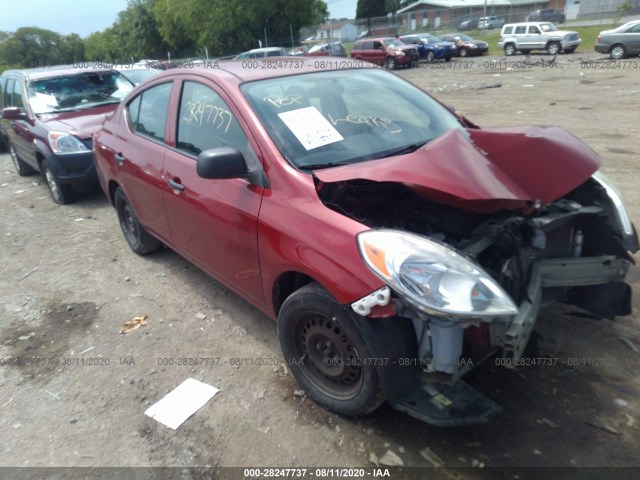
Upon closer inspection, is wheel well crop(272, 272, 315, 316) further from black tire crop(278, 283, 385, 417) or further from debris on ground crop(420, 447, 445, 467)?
debris on ground crop(420, 447, 445, 467)

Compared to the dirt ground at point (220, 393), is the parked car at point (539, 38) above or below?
above

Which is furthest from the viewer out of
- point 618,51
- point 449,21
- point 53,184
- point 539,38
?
point 449,21

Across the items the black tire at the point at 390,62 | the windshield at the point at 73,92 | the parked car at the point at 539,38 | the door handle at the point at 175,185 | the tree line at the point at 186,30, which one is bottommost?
the door handle at the point at 175,185

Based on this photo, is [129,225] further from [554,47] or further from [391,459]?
[554,47]

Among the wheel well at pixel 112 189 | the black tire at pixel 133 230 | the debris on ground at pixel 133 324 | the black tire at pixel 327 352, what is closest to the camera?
the black tire at pixel 327 352

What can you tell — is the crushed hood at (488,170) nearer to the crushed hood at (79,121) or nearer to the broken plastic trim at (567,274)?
the broken plastic trim at (567,274)

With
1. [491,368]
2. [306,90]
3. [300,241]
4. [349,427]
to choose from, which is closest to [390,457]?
[349,427]

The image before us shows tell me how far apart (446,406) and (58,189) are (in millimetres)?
6347

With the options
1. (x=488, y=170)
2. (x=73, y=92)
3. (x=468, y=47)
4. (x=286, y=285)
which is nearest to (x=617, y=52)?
(x=468, y=47)

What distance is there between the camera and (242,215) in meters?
2.81

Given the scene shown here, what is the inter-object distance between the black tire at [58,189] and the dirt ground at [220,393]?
1898 mm

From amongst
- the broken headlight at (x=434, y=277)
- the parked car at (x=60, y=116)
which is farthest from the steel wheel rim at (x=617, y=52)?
the broken headlight at (x=434, y=277)

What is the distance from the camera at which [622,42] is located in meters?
20.5

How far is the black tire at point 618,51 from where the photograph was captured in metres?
20.8
